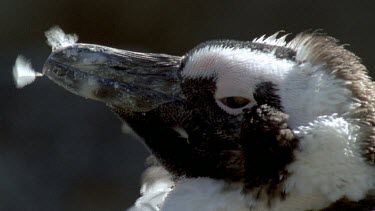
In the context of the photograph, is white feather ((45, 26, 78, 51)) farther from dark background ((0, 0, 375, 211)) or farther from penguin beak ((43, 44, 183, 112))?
dark background ((0, 0, 375, 211))

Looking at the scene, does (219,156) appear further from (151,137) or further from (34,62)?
(34,62)

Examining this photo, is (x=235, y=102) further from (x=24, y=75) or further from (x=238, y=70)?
(x=24, y=75)

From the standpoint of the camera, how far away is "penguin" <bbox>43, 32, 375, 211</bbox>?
1.59m

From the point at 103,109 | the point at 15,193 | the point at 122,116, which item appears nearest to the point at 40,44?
the point at 103,109

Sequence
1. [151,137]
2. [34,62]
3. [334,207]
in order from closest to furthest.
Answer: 1. [334,207]
2. [151,137]
3. [34,62]

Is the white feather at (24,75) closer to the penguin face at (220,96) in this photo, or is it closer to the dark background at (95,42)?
the penguin face at (220,96)

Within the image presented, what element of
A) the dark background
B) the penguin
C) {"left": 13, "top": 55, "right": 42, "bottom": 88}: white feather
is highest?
→ the dark background

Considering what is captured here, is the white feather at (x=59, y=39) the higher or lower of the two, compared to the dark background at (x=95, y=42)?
lower

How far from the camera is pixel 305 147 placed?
1.59 meters

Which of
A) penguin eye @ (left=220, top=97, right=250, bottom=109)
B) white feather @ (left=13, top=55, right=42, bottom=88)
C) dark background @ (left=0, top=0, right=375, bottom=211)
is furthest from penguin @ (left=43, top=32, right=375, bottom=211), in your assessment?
dark background @ (left=0, top=0, right=375, bottom=211)

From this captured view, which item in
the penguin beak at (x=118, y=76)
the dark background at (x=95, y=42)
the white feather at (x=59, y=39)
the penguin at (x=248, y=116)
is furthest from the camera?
the dark background at (x=95, y=42)

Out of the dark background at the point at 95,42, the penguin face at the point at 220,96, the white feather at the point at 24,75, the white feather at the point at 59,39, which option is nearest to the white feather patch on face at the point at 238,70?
the penguin face at the point at 220,96

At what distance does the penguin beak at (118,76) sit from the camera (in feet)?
5.69

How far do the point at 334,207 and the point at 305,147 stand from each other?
0.36 ft
